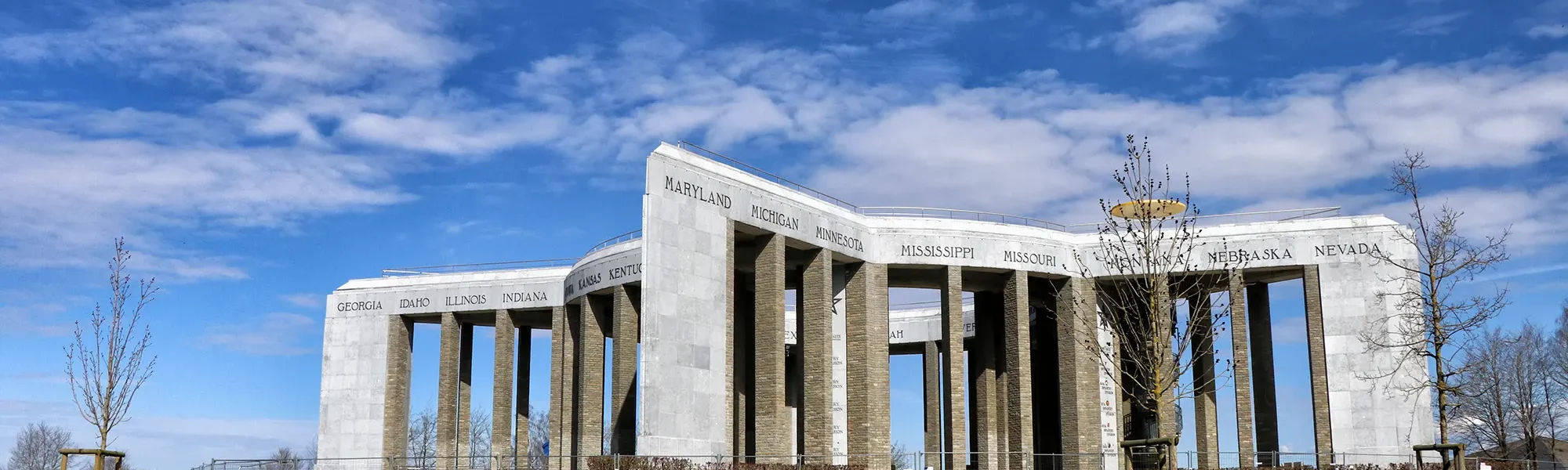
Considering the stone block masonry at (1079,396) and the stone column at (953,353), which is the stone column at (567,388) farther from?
the stone block masonry at (1079,396)

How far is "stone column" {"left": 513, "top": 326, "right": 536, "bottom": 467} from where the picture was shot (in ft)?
187

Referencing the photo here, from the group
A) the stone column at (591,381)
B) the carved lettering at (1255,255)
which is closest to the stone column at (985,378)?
the carved lettering at (1255,255)

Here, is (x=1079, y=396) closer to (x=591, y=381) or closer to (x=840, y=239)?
(x=840, y=239)

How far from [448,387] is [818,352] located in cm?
2018

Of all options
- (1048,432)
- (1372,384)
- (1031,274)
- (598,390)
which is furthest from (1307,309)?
(598,390)

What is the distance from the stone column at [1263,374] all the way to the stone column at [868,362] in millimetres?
15322

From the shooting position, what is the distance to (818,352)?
4153 cm

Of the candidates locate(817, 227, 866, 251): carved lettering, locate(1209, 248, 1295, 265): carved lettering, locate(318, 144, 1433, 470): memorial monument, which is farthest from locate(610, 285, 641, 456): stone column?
locate(1209, 248, 1295, 265): carved lettering

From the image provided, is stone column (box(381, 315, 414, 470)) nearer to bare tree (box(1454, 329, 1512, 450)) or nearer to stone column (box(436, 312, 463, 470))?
stone column (box(436, 312, 463, 470))

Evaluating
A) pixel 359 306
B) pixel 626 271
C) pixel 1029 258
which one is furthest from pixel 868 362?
pixel 359 306

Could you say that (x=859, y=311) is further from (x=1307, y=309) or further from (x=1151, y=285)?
(x=1151, y=285)

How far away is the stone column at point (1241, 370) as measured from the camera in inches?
1809

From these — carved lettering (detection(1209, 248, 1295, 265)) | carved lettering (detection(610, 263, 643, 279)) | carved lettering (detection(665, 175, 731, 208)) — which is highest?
carved lettering (detection(665, 175, 731, 208))

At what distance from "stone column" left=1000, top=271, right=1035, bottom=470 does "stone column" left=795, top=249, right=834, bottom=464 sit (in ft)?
26.1
